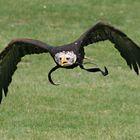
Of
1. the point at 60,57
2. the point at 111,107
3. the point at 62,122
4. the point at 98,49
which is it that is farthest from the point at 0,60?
the point at 98,49

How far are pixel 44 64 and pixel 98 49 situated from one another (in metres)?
2.24

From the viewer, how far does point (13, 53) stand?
813cm

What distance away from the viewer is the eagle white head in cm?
662

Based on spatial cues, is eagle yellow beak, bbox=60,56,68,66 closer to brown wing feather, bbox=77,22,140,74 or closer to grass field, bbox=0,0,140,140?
brown wing feather, bbox=77,22,140,74

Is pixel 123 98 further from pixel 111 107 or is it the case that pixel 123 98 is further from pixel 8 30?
pixel 8 30

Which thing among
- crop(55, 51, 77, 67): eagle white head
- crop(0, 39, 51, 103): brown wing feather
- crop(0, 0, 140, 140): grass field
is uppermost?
crop(55, 51, 77, 67): eagle white head

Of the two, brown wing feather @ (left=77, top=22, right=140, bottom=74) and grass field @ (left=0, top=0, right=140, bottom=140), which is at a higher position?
brown wing feather @ (left=77, top=22, right=140, bottom=74)

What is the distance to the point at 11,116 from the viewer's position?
10688mm

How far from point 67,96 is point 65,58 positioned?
550cm

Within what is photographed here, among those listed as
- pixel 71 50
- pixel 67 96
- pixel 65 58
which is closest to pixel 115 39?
pixel 71 50

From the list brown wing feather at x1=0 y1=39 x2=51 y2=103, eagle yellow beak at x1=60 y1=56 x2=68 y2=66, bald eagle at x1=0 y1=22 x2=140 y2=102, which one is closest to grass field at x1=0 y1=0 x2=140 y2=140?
brown wing feather at x1=0 y1=39 x2=51 y2=103

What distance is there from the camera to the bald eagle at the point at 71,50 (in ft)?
22.4

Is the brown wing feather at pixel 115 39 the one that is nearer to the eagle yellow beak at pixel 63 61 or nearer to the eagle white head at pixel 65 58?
the eagle white head at pixel 65 58

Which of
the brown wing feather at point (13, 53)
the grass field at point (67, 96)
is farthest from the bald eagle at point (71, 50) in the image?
the grass field at point (67, 96)
